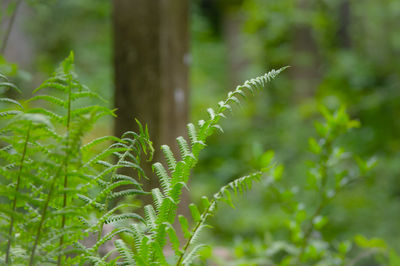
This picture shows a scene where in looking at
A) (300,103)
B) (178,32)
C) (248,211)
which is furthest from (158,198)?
(300,103)

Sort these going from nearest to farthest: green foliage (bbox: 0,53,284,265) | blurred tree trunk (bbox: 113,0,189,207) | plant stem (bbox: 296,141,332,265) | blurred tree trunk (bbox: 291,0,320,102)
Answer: green foliage (bbox: 0,53,284,265)
plant stem (bbox: 296,141,332,265)
blurred tree trunk (bbox: 113,0,189,207)
blurred tree trunk (bbox: 291,0,320,102)

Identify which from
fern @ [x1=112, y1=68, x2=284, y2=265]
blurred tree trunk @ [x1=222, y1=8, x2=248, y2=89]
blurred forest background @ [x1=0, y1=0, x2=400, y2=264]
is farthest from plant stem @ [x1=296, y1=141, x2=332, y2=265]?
blurred tree trunk @ [x1=222, y1=8, x2=248, y2=89]

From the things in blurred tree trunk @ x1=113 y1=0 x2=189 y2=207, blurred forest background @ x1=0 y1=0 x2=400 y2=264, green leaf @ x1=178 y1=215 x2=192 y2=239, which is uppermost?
blurred forest background @ x1=0 y1=0 x2=400 y2=264

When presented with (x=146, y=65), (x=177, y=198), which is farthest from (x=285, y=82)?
(x=177, y=198)

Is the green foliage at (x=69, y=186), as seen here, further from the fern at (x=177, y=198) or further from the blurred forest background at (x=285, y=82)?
the blurred forest background at (x=285, y=82)

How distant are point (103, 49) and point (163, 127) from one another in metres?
7.47

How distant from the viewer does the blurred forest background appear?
5.24m

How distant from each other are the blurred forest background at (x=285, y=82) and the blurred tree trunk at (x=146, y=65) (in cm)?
252

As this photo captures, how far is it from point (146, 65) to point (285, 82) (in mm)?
7582

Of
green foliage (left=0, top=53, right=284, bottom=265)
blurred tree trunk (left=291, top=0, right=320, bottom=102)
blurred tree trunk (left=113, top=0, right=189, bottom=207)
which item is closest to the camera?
green foliage (left=0, top=53, right=284, bottom=265)

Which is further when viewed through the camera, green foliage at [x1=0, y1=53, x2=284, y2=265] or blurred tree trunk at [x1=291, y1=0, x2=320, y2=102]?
blurred tree trunk at [x1=291, y1=0, x2=320, y2=102]

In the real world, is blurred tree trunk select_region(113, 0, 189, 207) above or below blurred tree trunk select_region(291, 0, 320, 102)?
below

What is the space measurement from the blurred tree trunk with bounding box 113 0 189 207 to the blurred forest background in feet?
8.27

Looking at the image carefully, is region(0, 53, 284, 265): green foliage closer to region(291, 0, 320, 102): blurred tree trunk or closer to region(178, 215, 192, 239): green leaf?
region(178, 215, 192, 239): green leaf
